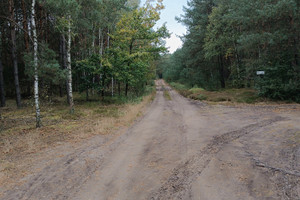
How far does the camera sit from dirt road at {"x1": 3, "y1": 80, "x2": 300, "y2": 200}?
12.3ft

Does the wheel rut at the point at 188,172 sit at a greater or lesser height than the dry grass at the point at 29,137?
greater

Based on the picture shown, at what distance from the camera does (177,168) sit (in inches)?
187

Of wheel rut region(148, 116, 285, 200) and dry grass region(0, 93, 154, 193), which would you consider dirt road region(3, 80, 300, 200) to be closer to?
wheel rut region(148, 116, 285, 200)

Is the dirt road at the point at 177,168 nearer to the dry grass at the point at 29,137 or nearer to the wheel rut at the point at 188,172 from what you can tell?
the wheel rut at the point at 188,172

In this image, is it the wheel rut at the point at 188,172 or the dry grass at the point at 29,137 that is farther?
the dry grass at the point at 29,137

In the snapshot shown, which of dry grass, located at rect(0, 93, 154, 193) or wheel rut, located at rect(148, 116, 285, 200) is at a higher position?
wheel rut, located at rect(148, 116, 285, 200)

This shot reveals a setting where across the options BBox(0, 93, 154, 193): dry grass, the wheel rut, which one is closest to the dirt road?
the wheel rut

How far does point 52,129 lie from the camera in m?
9.81

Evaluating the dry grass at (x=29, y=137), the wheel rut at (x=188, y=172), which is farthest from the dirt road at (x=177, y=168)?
the dry grass at (x=29, y=137)

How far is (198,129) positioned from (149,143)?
2.75 meters

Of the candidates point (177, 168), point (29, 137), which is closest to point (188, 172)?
point (177, 168)

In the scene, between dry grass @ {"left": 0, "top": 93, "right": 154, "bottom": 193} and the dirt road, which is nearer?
the dirt road

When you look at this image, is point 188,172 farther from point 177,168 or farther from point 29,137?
point 29,137

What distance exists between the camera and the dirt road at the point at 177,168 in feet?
12.3
